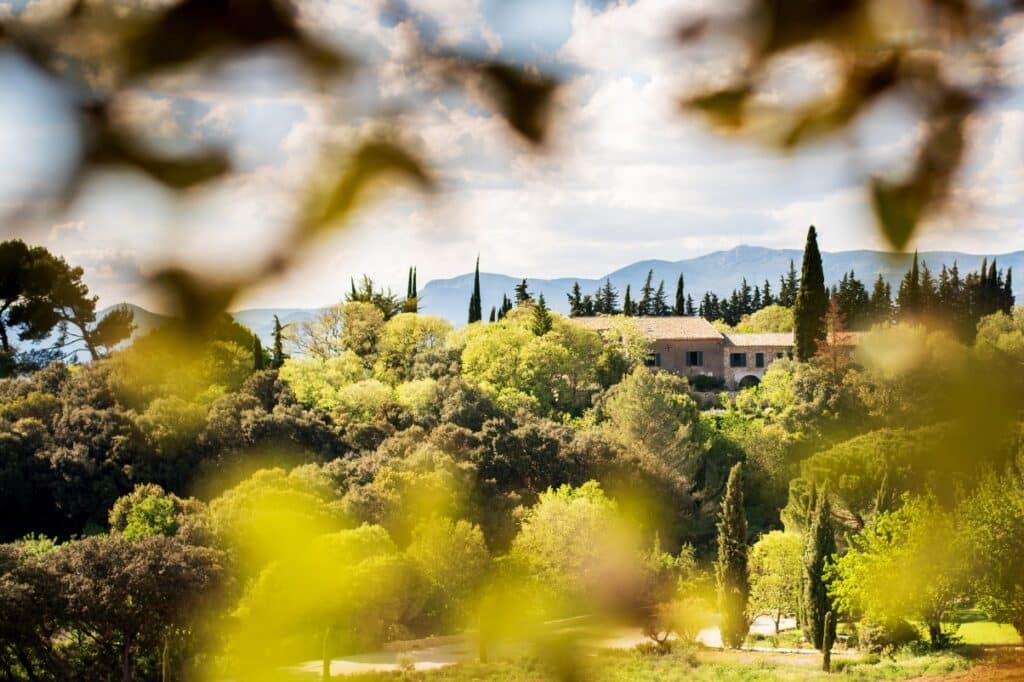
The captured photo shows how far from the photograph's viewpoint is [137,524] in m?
16.3

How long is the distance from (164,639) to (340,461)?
7143mm

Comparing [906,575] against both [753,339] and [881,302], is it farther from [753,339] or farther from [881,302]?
[753,339]

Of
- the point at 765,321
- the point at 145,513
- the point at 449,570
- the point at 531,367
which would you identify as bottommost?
the point at 145,513

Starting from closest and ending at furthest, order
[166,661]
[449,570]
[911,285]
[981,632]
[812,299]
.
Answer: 1. [911,285]
2. [812,299]
3. [449,570]
4. [981,632]
5. [166,661]

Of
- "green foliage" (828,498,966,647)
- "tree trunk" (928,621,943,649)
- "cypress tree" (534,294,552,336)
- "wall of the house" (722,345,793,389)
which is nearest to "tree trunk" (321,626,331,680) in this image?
"green foliage" (828,498,966,647)

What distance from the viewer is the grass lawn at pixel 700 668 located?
1222 millimetres

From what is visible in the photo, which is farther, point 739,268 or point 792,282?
point 792,282

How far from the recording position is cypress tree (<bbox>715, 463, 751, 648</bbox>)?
496 inches

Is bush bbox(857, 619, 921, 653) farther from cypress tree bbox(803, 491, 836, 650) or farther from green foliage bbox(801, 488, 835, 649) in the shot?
cypress tree bbox(803, 491, 836, 650)

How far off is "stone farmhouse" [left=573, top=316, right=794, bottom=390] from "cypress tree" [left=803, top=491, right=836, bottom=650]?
58.7ft

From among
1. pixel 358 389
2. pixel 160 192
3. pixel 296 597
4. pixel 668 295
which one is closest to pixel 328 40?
pixel 160 192

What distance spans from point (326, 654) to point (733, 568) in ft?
46.8

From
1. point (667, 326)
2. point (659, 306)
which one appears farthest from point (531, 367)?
point (659, 306)

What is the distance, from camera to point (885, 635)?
15.6 meters
